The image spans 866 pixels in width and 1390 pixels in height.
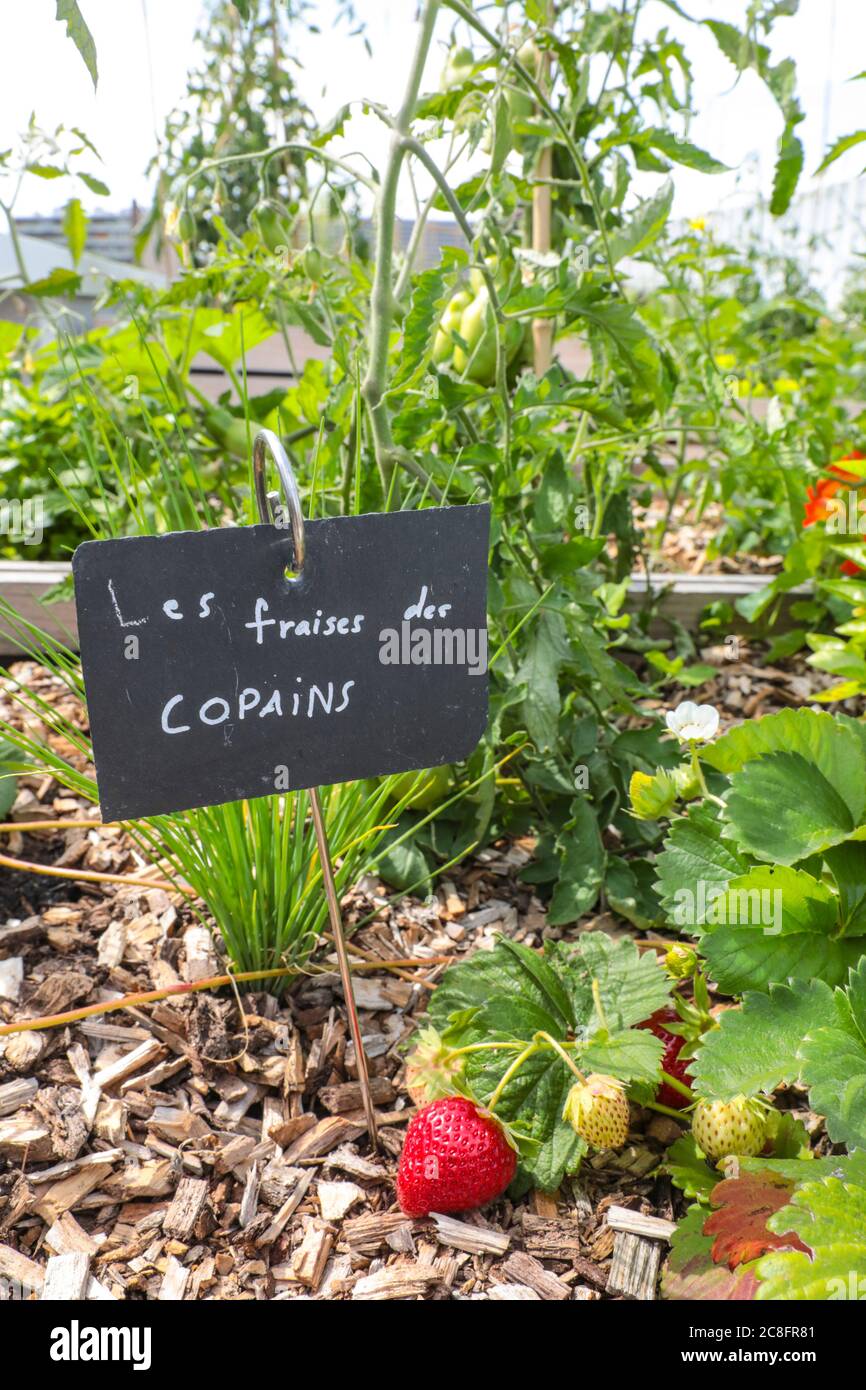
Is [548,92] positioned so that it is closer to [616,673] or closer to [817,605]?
[616,673]

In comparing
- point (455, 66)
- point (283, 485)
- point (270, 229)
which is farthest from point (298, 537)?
point (270, 229)

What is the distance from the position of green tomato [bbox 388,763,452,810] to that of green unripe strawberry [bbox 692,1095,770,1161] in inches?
16.3

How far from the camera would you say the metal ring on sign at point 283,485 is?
0.63 meters

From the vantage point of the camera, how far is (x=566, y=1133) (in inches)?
32.1

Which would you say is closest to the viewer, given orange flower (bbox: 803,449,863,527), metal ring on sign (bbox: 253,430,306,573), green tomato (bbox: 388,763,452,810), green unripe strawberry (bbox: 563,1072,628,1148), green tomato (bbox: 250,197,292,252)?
metal ring on sign (bbox: 253,430,306,573)

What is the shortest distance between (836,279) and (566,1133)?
6586 mm

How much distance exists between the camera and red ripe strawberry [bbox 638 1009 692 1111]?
0.88m

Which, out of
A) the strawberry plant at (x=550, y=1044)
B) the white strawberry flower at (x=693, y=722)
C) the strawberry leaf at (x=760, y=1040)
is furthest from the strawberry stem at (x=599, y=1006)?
the white strawberry flower at (x=693, y=722)

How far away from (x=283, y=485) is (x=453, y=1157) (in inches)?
19.2

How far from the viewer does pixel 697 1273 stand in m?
0.72

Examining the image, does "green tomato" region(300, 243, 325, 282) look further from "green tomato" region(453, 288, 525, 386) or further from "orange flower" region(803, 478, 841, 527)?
"orange flower" region(803, 478, 841, 527)

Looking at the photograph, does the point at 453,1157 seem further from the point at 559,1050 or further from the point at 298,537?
the point at 298,537

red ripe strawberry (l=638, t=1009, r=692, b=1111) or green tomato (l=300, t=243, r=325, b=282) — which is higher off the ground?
green tomato (l=300, t=243, r=325, b=282)

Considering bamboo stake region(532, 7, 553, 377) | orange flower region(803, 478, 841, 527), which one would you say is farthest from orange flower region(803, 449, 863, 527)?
bamboo stake region(532, 7, 553, 377)
